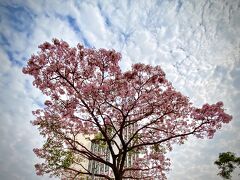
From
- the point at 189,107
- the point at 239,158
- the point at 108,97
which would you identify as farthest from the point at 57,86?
the point at 239,158

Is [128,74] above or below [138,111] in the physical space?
above

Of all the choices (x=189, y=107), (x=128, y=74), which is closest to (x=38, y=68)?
(x=128, y=74)

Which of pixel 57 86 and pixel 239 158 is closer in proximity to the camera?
pixel 57 86

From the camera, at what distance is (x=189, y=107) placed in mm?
12359

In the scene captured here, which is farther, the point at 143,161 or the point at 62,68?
the point at 143,161

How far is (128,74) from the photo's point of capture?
1159 cm

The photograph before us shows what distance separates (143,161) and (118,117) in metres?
4.66

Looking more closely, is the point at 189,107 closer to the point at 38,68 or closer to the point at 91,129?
the point at 91,129

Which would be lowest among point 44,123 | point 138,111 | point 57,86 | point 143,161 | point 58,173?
point 58,173

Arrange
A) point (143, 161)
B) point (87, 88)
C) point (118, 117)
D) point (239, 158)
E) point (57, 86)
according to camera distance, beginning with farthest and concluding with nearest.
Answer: point (239, 158)
point (143, 161)
point (118, 117)
point (57, 86)
point (87, 88)

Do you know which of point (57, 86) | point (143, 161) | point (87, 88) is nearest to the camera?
point (87, 88)

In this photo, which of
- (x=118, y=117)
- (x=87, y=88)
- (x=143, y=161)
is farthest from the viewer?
(x=143, y=161)

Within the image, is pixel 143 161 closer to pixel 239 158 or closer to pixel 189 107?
pixel 189 107

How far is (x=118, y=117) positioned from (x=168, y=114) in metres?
3.37
